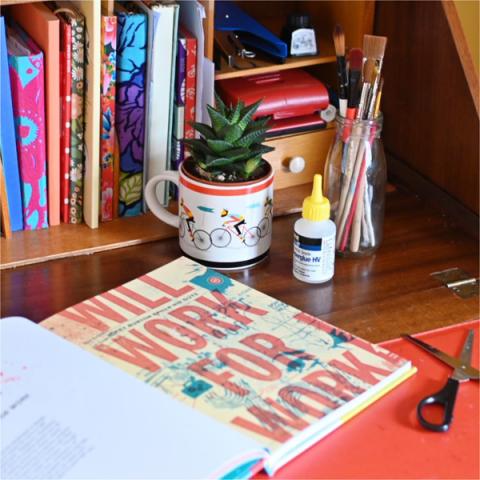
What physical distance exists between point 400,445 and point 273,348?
16cm

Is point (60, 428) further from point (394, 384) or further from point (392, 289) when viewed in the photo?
point (392, 289)

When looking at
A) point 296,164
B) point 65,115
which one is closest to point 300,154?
point 296,164

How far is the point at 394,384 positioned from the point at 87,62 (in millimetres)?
537

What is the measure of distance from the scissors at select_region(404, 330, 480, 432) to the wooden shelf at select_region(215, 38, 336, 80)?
0.43m

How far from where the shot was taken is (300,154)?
1.32 m

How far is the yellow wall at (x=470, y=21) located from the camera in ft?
3.68

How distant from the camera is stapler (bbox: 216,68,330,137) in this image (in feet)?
4.17

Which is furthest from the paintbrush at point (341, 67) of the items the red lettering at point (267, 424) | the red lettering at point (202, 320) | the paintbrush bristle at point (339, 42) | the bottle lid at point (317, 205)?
the red lettering at point (267, 424)

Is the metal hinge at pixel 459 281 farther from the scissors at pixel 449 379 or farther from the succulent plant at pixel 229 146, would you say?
the succulent plant at pixel 229 146

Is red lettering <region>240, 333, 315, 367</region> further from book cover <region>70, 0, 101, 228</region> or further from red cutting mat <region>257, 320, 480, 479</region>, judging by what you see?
book cover <region>70, 0, 101, 228</region>

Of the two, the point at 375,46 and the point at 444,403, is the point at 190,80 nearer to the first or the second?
the point at 375,46

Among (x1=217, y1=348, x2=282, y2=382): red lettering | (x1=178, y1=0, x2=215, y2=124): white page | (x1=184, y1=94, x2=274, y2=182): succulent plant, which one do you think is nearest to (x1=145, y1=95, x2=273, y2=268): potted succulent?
(x1=184, y1=94, x2=274, y2=182): succulent plant

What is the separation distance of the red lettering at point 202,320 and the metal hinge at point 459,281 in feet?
0.95

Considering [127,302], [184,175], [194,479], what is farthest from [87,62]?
[194,479]
